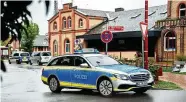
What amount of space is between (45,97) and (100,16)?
37692 mm

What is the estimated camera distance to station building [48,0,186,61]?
35688 millimetres

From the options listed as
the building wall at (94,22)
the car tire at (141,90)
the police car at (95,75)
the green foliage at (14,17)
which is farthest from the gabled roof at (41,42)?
Answer: the green foliage at (14,17)

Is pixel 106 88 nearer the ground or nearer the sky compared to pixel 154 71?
nearer the ground

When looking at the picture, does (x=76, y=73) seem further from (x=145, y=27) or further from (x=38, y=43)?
(x=38, y=43)

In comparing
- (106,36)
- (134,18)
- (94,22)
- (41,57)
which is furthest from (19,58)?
(106,36)

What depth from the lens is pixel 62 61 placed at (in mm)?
15641

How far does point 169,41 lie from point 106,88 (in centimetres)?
2430

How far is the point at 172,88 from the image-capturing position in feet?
53.3

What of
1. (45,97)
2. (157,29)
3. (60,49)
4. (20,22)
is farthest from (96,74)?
(60,49)

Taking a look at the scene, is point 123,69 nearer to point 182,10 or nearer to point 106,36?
point 106,36

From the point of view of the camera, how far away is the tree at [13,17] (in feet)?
9.69

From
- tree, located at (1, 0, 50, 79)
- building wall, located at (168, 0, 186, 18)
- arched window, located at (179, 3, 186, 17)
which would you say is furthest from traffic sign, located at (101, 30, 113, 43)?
arched window, located at (179, 3, 186, 17)

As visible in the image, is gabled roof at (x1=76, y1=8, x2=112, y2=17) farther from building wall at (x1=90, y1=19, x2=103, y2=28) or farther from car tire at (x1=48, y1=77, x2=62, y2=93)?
car tire at (x1=48, y1=77, x2=62, y2=93)

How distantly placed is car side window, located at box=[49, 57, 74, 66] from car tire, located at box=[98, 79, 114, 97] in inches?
74.5
